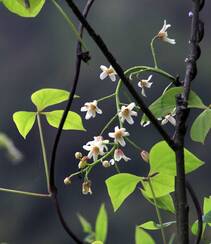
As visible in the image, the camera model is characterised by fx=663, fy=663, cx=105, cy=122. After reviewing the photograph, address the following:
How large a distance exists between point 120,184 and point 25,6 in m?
0.11

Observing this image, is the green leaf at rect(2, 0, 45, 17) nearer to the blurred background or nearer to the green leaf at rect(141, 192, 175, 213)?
the green leaf at rect(141, 192, 175, 213)

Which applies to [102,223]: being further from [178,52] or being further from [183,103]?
[178,52]

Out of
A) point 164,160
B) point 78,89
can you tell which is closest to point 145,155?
point 164,160

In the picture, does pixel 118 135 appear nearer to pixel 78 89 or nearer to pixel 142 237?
pixel 142 237

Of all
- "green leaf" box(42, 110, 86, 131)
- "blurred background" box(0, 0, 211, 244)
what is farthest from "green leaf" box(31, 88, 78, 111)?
"blurred background" box(0, 0, 211, 244)

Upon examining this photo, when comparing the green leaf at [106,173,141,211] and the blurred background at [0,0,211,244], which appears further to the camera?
the blurred background at [0,0,211,244]

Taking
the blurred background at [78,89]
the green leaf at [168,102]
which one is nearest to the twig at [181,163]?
the green leaf at [168,102]

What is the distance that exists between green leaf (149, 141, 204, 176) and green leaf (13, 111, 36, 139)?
0.27 feet

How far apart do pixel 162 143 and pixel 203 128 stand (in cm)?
3

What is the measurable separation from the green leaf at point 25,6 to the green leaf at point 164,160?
0.10m

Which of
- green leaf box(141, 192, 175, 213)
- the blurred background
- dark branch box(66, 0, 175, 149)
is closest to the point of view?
dark branch box(66, 0, 175, 149)

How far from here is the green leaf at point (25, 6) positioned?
336 mm

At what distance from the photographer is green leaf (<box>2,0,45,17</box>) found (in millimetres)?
336

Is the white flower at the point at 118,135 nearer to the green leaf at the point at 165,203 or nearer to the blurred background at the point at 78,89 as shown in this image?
the green leaf at the point at 165,203
